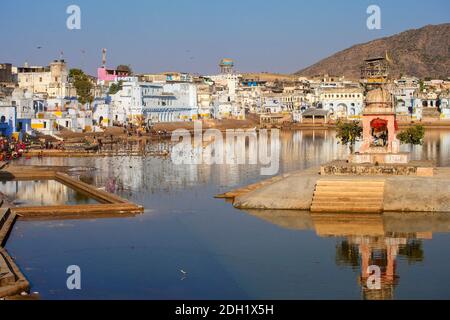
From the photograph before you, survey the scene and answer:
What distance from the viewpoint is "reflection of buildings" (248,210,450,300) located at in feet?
66.7

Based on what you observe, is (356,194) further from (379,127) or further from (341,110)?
(341,110)

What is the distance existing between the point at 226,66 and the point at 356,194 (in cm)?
12962

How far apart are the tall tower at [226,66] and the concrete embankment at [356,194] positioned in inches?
4997

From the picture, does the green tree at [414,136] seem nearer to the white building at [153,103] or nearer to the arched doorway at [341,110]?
the white building at [153,103]

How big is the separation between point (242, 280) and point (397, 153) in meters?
15.1

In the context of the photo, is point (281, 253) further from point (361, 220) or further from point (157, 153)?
point (157, 153)

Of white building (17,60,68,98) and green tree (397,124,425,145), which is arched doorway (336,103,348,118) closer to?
white building (17,60,68,98)

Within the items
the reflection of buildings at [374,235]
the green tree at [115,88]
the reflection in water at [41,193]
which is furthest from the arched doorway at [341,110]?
the reflection of buildings at [374,235]

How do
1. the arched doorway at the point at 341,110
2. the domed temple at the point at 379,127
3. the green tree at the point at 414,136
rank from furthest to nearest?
the arched doorway at the point at 341,110 < the green tree at the point at 414,136 < the domed temple at the point at 379,127

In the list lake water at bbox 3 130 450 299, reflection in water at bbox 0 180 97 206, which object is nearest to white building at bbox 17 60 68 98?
reflection in water at bbox 0 180 97 206

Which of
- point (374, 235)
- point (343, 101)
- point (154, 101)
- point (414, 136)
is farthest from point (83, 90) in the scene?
point (374, 235)

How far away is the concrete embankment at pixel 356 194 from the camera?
1097 inches

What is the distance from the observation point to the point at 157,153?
192 feet
